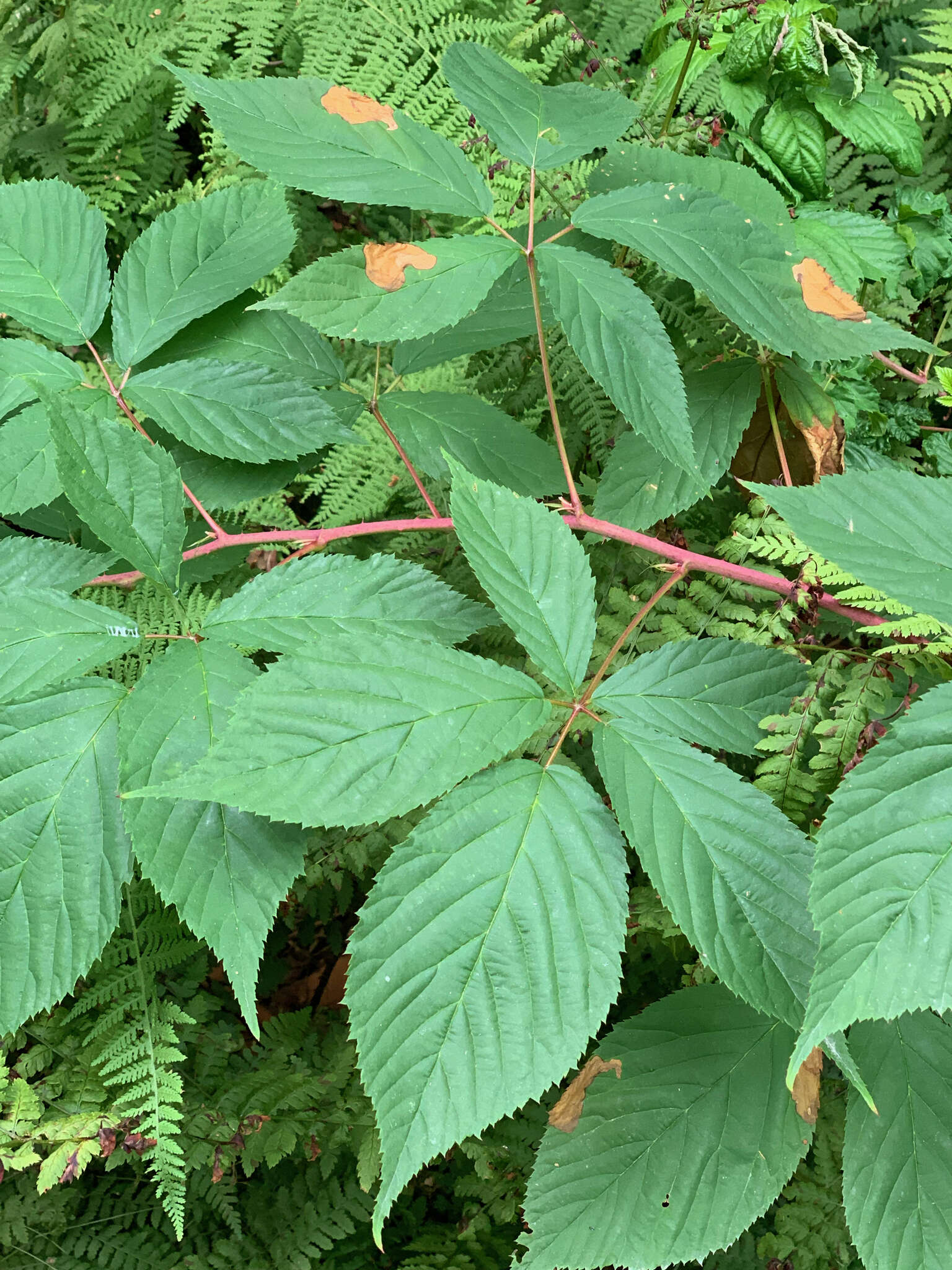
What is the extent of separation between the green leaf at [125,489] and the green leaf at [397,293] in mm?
272

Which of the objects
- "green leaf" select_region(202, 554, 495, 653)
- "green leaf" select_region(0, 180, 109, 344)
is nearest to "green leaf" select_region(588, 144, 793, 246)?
"green leaf" select_region(202, 554, 495, 653)

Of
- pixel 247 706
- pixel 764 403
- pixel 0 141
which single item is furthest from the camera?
pixel 0 141

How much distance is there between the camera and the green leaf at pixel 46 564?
1.26m

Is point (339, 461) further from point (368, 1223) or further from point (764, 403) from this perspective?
point (368, 1223)

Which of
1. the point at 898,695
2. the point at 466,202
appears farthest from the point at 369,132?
the point at 898,695

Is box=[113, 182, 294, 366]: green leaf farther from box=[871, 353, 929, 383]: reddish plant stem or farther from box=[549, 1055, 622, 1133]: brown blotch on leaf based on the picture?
box=[549, 1055, 622, 1133]: brown blotch on leaf

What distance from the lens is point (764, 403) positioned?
1575 mm

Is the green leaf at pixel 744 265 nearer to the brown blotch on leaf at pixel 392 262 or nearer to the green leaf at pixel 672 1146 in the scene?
the brown blotch on leaf at pixel 392 262

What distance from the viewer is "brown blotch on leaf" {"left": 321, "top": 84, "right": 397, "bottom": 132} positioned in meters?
1.25

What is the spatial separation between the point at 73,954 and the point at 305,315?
90 cm

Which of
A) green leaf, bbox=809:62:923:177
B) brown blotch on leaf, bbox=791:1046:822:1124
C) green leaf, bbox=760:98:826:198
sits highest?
green leaf, bbox=809:62:923:177

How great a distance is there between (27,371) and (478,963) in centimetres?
117

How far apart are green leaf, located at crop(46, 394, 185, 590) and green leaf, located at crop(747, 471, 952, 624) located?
75 centimetres

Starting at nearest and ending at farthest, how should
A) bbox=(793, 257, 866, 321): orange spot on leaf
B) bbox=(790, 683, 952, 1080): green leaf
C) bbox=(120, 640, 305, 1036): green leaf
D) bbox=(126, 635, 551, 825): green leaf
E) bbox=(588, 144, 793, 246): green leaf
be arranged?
bbox=(790, 683, 952, 1080): green leaf, bbox=(126, 635, 551, 825): green leaf, bbox=(120, 640, 305, 1036): green leaf, bbox=(793, 257, 866, 321): orange spot on leaf, bbox=(588, 144, 793, 246): green leaf
